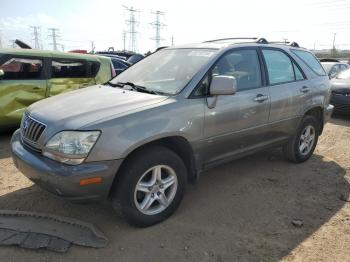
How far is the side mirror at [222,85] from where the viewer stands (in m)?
3.65

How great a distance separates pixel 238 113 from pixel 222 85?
56cm

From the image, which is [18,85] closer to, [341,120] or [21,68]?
[21,68]

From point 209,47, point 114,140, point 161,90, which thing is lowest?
point 114,140

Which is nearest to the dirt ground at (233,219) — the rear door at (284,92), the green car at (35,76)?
the rear door at (284,92)

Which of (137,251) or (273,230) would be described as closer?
(137,251)

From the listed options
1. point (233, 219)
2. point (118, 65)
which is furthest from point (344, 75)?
point (233, 219)

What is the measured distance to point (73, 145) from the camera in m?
3.03

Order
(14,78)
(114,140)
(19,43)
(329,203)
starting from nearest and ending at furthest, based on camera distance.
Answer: (114,140) < (329,203) < (14,78) < (19,43)

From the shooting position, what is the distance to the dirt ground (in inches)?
125

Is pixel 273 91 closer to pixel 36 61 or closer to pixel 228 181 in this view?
pixel 228 181

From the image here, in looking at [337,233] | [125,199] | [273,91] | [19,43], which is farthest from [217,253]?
[19,43]

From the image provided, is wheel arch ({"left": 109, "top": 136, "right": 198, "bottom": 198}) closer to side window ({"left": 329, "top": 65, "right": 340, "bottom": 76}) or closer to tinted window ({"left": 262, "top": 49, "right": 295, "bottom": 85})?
tinted window ({"left": 262, "top": 49, "right": 295, "bottom": 85})

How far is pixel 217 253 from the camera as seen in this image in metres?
3.19

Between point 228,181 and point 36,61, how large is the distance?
4.10 meters
